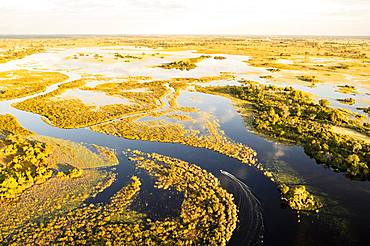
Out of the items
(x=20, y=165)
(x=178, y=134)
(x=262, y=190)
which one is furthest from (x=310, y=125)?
(x=20, y=165)

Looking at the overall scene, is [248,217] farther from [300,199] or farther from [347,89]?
[347,89]

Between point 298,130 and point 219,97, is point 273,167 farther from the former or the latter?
point 219,97

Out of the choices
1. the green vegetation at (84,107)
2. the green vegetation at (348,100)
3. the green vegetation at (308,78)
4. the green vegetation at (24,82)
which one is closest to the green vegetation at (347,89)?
the green vegetation at (308,78)

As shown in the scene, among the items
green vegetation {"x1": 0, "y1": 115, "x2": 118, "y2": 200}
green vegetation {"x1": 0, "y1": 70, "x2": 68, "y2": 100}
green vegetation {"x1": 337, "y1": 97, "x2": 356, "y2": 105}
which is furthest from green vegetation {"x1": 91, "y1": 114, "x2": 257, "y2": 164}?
green vegetation {"x1": 0, "y1": 70, "x2": 68, "y2": 100}

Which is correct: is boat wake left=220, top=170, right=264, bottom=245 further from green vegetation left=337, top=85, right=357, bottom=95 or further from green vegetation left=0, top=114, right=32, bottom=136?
green vegetation left=337, top=85, right=357, bottom=95

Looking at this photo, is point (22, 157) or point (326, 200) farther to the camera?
point (22, 157)

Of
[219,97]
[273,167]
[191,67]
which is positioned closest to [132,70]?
[191,67]

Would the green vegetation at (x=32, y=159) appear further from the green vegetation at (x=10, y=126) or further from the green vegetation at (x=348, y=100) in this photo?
the green vegetation at (x=348, y=100)
